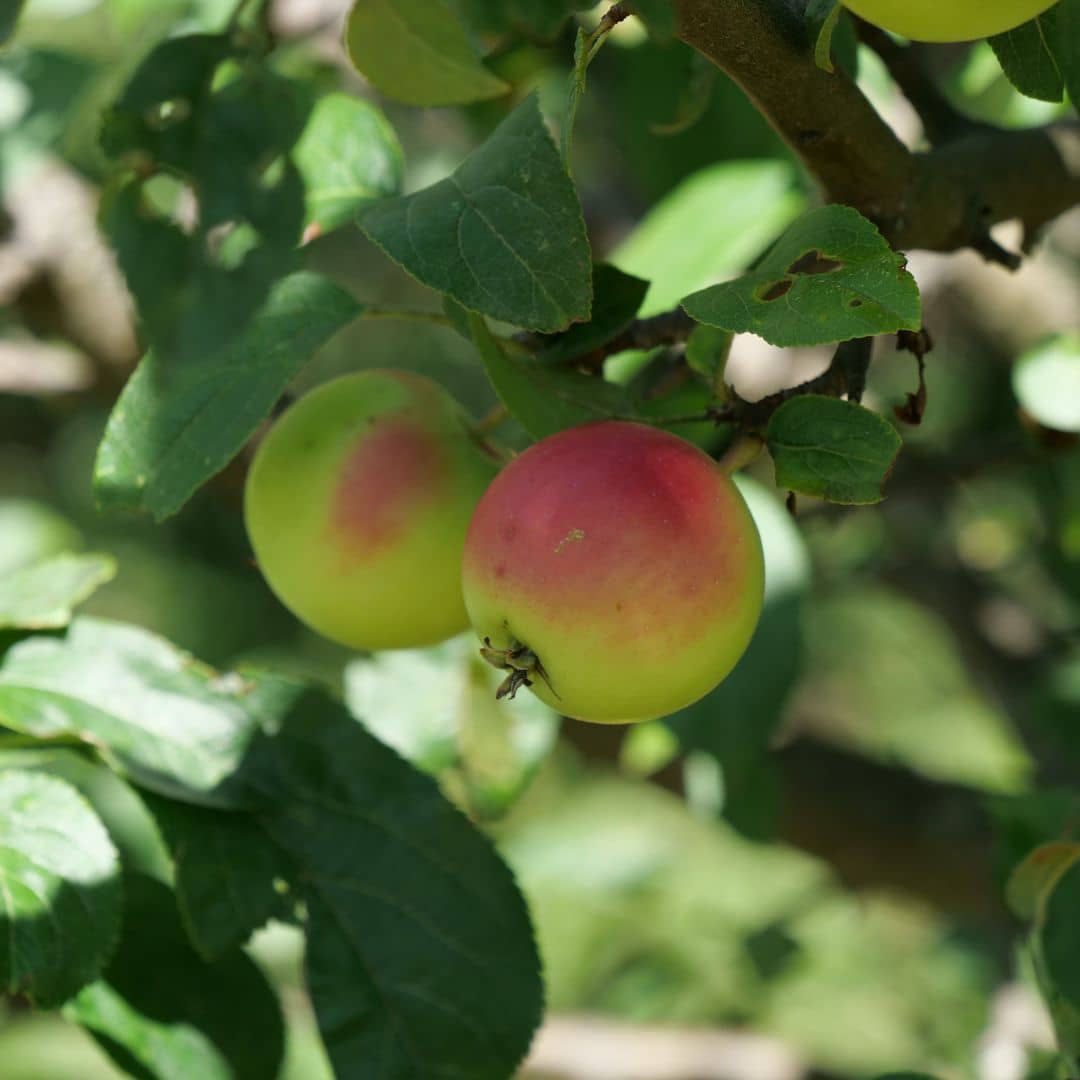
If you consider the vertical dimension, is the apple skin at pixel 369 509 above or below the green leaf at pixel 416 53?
below

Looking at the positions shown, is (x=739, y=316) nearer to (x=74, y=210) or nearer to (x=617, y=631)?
(x=617, y=631)

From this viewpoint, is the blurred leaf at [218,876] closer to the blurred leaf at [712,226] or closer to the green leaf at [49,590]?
the green leaf at [49,590]

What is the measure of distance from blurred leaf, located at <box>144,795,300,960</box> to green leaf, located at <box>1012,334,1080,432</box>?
1.74ft

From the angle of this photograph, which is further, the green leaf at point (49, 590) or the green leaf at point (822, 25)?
the green leaf at point (49, 590)

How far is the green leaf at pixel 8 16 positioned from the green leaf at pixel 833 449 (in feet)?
1.52

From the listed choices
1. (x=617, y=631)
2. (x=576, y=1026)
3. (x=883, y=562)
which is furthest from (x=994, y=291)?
(x=617, y=631)

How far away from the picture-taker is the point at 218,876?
69 centimetres

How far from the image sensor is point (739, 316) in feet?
1.61

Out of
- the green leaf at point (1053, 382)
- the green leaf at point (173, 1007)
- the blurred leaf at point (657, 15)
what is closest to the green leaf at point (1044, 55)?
the blurred leaf at point (657, 15)

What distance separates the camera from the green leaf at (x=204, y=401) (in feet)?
1.92

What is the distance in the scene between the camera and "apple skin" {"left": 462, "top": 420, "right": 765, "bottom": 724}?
51 centimetres

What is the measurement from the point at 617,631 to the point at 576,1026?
1.10m

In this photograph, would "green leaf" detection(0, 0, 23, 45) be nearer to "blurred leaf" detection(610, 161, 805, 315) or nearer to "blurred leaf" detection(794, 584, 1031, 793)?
"blurred leaf" detection(610, 161, 805, 315)

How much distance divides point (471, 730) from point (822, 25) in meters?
0.60
